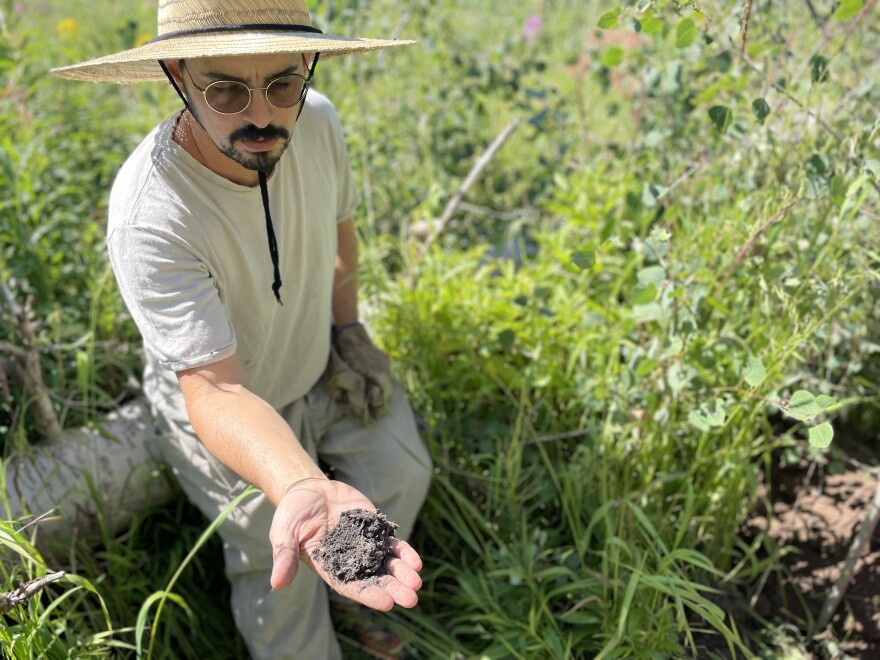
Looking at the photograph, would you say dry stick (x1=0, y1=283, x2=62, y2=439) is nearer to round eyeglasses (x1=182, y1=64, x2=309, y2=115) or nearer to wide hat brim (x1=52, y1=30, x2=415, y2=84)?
wide hat brim (x1=52, y1=30, x2=415, y2=84)

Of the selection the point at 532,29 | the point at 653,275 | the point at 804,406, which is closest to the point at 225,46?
the point at 653,275

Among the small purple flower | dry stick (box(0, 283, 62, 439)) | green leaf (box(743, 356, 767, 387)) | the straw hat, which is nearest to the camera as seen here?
the straw hat

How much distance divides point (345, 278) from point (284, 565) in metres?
1.12

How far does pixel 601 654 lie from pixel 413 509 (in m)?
0.64

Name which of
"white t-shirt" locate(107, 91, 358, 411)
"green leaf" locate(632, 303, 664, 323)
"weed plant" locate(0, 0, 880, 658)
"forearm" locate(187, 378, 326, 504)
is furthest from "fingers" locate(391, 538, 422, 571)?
"green leaf" locate(632, 303, 664, 323)

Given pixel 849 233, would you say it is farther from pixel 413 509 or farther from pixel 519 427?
pixel 413 509

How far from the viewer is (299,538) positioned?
4.07ft

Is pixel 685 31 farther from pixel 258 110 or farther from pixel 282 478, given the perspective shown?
pixel 282 478

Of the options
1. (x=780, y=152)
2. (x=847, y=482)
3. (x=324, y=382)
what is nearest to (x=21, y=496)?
(x=324, y=382)

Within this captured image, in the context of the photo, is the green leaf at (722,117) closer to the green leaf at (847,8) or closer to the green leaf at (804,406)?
the green leaf at (847,8)

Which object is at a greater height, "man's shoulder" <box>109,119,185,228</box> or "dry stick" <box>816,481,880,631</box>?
"man's shoulder" <box>109,119,185,228</box>

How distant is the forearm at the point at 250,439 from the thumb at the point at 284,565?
0.34ft

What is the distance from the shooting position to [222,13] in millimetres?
1454

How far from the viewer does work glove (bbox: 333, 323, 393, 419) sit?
6.62ft
